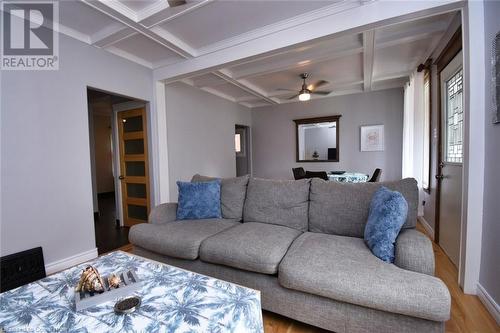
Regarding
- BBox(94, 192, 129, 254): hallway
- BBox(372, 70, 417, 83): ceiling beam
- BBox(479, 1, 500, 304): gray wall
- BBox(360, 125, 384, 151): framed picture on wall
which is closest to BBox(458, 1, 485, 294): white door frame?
BBox(479, 1, 500, 304): gray wall

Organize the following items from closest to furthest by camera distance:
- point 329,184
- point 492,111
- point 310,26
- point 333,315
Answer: point 333,315 → point 492,111 → point 329,184 → point 310,26

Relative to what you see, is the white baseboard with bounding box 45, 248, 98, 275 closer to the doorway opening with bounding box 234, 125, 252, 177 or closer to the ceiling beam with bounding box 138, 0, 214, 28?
the ceiling beam with bounding box 138, 0, 214, 28

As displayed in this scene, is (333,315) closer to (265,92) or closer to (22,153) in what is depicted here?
(22,153)

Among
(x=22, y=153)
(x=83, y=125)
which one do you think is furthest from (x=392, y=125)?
(x=22, y=153)

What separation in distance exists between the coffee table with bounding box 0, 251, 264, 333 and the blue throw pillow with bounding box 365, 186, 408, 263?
92 centimetres

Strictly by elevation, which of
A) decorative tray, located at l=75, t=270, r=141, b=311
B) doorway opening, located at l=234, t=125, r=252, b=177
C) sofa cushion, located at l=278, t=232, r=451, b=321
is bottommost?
sofa cushion, located at l=278, t=232, r=451, b=321

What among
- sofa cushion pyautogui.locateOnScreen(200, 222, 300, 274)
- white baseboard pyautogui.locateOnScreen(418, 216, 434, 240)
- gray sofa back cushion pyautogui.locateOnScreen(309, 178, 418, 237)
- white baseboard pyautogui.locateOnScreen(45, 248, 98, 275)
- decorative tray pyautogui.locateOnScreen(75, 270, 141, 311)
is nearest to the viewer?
decorative tray pyautogui.locateOnScreen(75, 270, 141, 311)

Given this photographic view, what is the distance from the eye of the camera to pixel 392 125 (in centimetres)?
478

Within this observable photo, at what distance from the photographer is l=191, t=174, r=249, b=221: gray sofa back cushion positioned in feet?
8.17

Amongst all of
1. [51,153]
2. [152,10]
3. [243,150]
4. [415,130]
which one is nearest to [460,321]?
[415,130]

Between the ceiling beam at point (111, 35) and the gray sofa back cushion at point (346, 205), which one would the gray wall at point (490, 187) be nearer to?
the gray sofa back cushion at point (346, 205)

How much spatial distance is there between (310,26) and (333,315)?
2.58m

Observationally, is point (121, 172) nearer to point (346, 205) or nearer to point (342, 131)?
point (346, 205)

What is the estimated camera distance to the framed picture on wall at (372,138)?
486 cm
